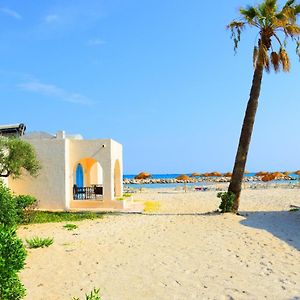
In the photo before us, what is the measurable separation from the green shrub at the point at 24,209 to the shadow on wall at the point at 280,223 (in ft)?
25.9

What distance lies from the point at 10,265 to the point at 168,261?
4.24m

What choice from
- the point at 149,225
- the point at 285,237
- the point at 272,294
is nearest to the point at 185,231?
the point at 149,225

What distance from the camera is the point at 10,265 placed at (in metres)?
6.24

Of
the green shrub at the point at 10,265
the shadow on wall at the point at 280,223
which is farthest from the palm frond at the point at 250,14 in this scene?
the green shrub at the point at 10,265

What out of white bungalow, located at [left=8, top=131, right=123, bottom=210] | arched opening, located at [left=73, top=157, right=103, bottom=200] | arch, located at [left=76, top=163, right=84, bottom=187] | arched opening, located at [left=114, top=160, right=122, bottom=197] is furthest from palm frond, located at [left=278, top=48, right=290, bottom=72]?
arch, located at [left=76, top=163, right=84, bottom=187]

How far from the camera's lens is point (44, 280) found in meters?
8.12

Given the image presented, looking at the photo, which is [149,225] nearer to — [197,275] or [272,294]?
[197,275]

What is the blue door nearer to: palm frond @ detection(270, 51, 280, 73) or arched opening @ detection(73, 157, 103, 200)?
arched opening @ detection(73, 157, 103, 200)

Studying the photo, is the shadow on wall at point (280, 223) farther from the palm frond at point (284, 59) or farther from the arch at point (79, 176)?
the arch at point (79, 176)

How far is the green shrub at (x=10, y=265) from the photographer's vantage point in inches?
240

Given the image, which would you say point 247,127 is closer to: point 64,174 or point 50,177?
point 64,174

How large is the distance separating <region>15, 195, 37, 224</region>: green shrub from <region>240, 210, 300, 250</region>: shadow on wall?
788cm

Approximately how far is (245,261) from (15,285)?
17.9 feet

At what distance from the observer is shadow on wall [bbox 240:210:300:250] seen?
12511 mm
